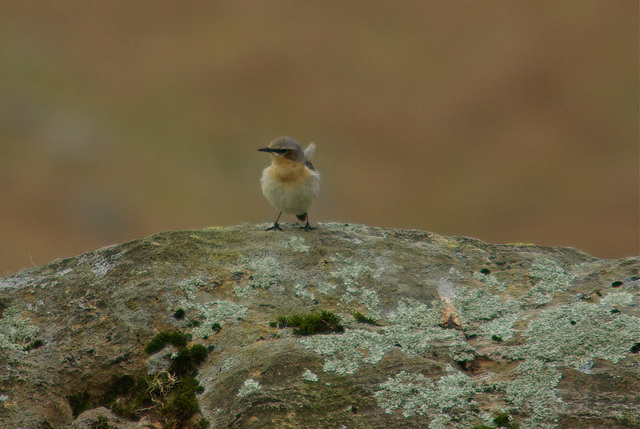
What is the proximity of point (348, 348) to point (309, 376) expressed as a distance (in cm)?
41

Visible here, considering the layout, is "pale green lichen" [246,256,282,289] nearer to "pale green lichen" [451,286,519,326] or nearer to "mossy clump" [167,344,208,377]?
"mossy clump" [167,344,208,377]

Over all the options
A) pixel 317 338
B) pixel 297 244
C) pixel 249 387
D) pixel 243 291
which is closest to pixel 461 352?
pixel 317 338

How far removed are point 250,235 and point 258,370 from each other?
2.49 metres

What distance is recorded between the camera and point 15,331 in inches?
216

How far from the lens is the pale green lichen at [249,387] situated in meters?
4.63

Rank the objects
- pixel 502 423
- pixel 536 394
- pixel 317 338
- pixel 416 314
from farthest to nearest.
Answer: pixel 416 314
pixel 317 338
pixel 536 394
pixel 502 423

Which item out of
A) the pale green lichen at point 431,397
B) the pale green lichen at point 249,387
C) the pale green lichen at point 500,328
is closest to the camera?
the pale green lichen at point 431,397

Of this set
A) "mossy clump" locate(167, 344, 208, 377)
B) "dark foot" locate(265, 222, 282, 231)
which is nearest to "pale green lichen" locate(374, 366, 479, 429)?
"mossy clump" locate(167, 344, 208, 377)

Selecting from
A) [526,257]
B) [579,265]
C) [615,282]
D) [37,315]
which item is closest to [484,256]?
[526,257]

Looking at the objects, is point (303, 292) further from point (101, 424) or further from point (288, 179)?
point (288, 179)

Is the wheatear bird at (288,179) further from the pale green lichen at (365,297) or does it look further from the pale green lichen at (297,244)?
the pale green lichen at (365,297)

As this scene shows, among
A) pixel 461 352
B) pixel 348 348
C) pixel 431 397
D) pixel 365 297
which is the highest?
pixel 365 297

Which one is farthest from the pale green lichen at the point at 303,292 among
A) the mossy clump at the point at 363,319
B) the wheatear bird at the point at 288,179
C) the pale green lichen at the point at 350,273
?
the wheatear bird at the point at 288,179

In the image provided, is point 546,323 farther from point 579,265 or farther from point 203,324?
point 203,324
